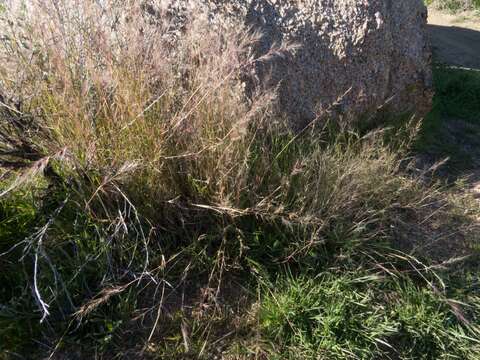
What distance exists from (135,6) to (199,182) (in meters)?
1.01

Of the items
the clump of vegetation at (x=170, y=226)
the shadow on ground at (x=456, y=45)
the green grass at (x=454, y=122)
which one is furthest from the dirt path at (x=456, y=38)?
the clump of vegetation at (x=170, y=226)

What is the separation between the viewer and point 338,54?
4.02m

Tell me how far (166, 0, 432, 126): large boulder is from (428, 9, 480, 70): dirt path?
327cm

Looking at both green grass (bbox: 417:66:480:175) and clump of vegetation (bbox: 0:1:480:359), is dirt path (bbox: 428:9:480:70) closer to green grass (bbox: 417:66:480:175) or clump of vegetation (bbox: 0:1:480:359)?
green grass (bbox: 417:66:480:175)

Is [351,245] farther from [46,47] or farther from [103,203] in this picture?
[46,47]

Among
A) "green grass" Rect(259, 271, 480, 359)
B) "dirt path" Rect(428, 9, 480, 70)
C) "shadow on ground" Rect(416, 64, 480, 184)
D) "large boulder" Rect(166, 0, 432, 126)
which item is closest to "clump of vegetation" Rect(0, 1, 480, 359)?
"green grass" Rect(259, 271, 480, 359)

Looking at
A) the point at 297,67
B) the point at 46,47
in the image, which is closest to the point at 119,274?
the point at 46,47

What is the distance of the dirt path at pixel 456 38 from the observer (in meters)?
7.94

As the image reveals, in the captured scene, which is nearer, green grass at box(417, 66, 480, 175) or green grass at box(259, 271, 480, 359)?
green grass at box(259, 271, 480, 359)

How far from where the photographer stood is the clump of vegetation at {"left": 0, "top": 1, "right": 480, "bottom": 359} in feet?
8.64

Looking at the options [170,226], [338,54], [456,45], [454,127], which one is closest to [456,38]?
[456,45]

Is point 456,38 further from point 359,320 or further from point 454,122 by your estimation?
point 359,320

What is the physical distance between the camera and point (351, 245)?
3.00 metres

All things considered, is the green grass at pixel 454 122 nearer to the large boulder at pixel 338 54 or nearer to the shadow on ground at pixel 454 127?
the shadow on ground at pixel 454 127
